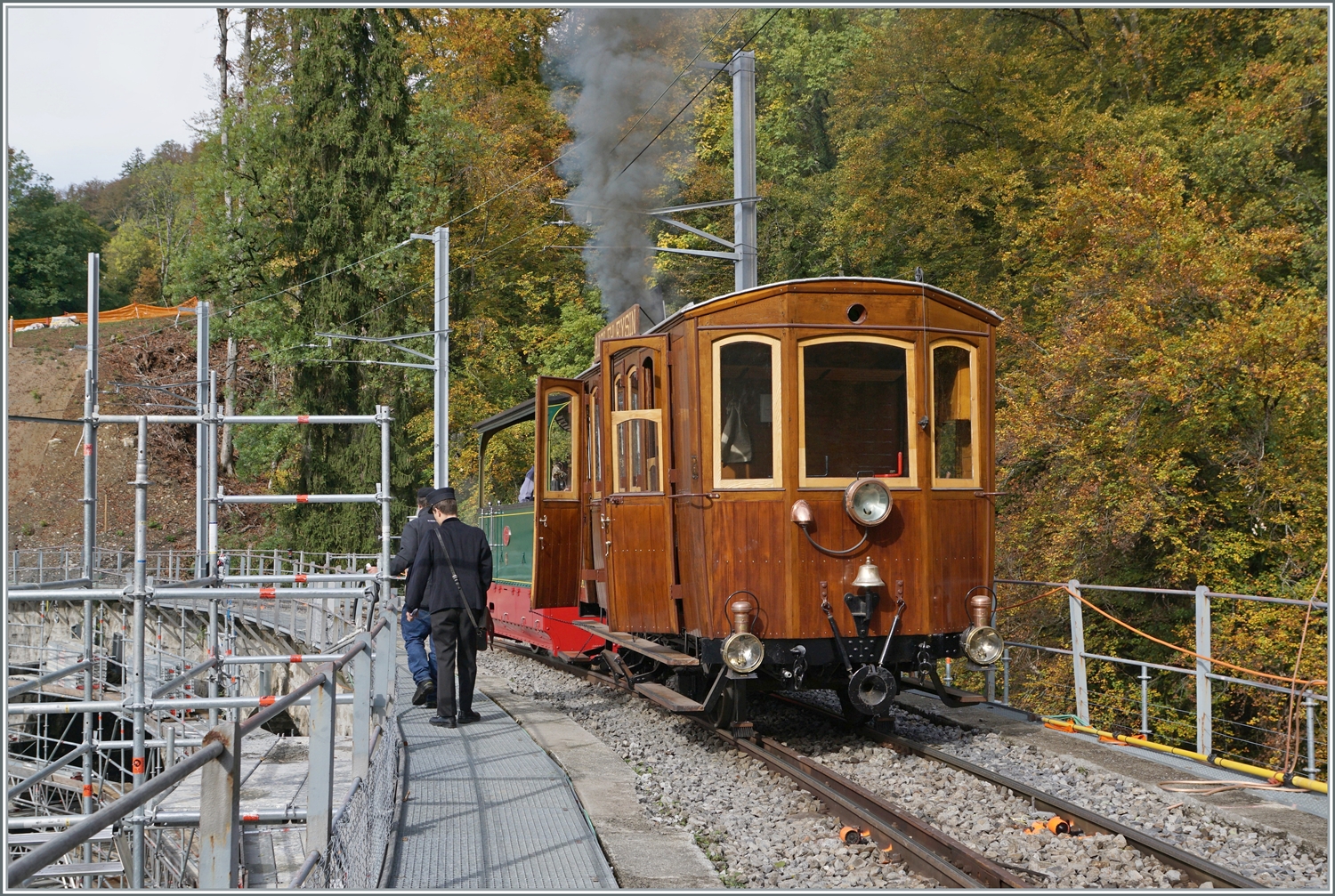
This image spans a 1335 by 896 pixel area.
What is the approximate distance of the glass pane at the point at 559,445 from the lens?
12.9m

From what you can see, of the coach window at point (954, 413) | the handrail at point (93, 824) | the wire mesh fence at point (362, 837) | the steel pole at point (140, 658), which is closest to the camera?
the handrail at point (93, 824)

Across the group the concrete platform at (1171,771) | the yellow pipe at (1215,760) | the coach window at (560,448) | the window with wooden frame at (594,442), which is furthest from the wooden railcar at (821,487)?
the coach window at (560,448)

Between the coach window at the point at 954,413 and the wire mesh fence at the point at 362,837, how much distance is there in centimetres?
473

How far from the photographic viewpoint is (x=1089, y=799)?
7324mm

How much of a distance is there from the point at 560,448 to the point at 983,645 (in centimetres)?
608

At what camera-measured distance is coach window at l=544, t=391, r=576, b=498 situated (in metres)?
12.5

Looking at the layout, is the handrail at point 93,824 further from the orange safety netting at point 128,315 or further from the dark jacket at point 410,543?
the orange safety netting at point 128,315

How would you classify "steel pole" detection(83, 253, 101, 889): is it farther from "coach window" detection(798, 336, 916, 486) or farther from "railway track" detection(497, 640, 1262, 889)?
"coach window" detection(798, 336, 916, 486)

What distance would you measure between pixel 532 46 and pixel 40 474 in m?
30.9

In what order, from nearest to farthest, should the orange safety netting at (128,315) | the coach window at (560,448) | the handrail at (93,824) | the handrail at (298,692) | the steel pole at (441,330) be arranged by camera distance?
1. the handrail at (93,824)
2. the handrail at (298,692)
3. the coach window at (560,448)
4. the steel pole at (441,330)
5. the orange safety netting at (128,315)

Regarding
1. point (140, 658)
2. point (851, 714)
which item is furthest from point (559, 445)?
point (140, 658)

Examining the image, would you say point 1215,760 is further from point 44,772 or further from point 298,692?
point 44,772

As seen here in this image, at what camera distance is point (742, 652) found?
27.0 ft

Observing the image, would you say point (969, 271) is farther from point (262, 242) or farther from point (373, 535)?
point (262, 242)
